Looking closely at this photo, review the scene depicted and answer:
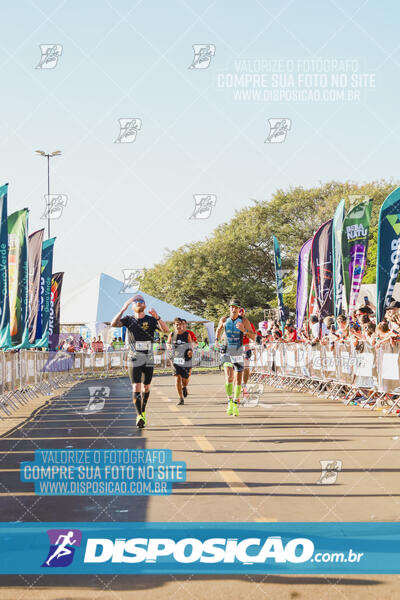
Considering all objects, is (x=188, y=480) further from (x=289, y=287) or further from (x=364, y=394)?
(x=289, y=287)

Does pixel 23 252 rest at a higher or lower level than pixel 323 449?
higher

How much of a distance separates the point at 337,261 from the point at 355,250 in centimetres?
98

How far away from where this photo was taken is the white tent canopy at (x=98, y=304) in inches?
1813

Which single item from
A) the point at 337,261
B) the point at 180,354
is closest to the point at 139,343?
the point at 180,354

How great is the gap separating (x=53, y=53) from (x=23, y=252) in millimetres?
4953

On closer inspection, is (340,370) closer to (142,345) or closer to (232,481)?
(142,345)

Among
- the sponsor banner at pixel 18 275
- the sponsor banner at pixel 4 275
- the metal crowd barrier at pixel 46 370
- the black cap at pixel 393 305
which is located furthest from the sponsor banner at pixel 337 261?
the sponsor banner at pixel 4 275

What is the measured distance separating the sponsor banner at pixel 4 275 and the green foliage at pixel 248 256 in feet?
162

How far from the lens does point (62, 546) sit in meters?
5.38

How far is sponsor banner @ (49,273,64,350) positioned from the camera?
26647 millimetres

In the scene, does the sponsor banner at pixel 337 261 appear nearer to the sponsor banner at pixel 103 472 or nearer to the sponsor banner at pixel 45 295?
the sponsor banner at pixel 45 295

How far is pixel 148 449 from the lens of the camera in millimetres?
10070

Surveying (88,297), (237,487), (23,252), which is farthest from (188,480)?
(88,297)

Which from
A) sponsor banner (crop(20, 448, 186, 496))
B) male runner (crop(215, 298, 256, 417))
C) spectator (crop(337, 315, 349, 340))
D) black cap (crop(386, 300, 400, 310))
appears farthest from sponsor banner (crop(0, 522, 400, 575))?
spectator (crop(337, 315, 349, 340))
